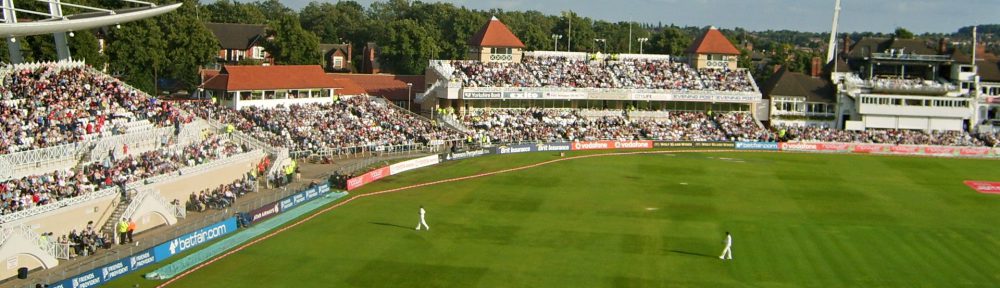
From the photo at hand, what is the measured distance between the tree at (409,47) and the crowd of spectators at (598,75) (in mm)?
18659

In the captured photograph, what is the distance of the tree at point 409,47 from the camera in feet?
325

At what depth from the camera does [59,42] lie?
48219mm

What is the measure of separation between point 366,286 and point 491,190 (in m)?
20.1

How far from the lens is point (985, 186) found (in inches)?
2183

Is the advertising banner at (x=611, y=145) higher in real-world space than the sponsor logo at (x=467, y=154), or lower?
higher

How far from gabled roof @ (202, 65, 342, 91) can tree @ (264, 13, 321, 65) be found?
1583 centimetres

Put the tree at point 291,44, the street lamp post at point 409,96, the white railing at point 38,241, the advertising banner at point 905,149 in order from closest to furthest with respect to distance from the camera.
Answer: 1. the white railing at point 38,241
2. the advertising banner at point 905,149
3. the street lamp post at point 409,96
4. the tree at point 291,44

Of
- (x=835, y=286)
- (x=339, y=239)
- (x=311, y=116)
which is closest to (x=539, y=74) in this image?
(x=311, y=116)

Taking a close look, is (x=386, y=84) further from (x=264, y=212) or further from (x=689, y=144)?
(x=264, y=212)

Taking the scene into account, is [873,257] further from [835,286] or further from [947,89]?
[947,89]

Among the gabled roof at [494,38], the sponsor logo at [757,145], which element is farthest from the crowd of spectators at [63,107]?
the sponsor logo at [757,145]

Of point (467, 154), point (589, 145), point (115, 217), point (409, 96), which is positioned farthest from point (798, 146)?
point (115, 217)

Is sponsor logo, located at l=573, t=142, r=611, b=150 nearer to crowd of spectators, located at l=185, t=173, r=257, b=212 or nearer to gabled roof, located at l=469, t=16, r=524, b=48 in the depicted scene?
gabled roof, located at l=469, t=16, r=524, b=48

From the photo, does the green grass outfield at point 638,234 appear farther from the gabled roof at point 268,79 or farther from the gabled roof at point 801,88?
the gabled roof at point 801,88
